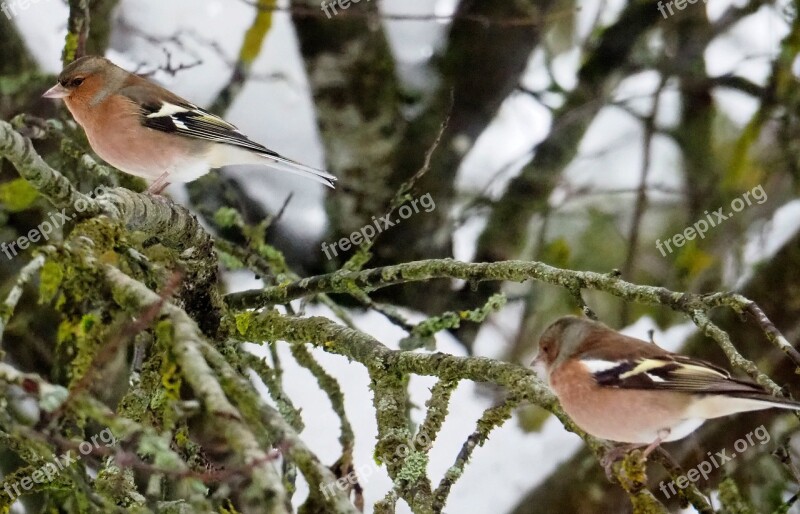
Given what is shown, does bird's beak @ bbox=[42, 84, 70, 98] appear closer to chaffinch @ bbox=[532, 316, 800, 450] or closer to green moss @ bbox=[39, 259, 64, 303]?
green moss @ bbox=[39, 259, 64, 303]

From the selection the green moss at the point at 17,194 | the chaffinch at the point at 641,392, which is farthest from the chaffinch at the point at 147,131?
the chaffinch at the point at 641,392

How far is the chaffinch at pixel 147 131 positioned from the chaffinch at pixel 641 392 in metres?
1.34

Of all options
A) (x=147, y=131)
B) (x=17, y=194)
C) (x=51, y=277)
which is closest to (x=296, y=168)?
(x=147, y=131)

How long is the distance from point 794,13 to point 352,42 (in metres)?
2.82

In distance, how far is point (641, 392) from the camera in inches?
105

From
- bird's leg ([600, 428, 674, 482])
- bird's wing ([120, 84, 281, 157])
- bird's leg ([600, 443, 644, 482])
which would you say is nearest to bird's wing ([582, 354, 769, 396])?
bird's leg ([600, 428, 674, 482])

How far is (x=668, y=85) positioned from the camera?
5.89 metres

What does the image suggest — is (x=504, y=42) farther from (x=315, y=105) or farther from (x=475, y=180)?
(x=475, y=180)

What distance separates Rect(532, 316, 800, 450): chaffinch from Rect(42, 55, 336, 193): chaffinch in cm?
134

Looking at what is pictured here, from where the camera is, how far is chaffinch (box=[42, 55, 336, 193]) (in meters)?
3.52

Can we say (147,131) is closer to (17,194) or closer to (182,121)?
(182,121)

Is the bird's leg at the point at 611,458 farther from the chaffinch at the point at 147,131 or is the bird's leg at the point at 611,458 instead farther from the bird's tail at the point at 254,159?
the bird's tail at the point at 254,159

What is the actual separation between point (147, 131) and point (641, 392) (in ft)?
7.44

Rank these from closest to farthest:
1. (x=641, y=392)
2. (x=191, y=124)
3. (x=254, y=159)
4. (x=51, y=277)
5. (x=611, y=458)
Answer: (x=51, y=277), (x=611, y=458), (x=641, y=392), (x=191, y=124), (x=254, y=159)
